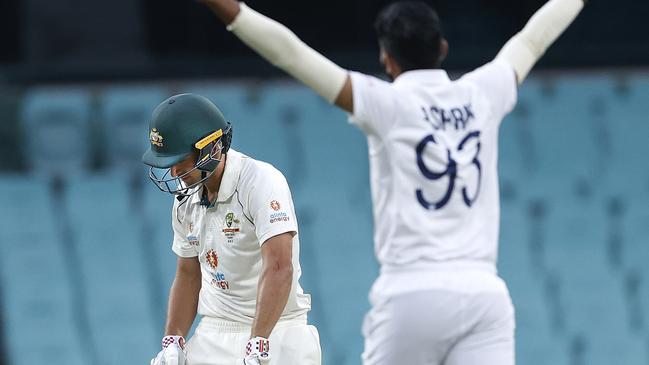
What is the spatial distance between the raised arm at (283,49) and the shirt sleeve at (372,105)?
0.05m

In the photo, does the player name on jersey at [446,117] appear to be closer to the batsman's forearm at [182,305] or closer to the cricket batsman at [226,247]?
the cricket batsman at [226,247]

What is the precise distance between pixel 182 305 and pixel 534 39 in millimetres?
1634

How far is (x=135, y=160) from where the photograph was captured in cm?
847

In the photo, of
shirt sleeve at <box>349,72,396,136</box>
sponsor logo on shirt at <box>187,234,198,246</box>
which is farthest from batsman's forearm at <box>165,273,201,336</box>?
shirt sleeve at <box>349,72,396,136</box>

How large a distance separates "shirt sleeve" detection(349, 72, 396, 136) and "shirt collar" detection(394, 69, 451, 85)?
8 centimetres

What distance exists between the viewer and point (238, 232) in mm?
4320

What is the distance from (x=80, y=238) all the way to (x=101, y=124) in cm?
75

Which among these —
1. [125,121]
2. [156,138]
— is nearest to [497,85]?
[156,138]

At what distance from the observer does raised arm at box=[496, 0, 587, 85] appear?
3.63 metres

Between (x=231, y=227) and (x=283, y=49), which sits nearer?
(x=283, y=49)

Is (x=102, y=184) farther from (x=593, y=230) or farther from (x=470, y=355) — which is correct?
(x=470, y=355)

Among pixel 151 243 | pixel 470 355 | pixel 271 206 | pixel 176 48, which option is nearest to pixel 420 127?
pixel 470 355

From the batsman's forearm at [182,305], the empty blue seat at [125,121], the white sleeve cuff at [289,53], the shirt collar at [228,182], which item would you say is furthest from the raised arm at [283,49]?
the empty blue seat at [125,121]

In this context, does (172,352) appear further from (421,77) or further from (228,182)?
(421,77)
